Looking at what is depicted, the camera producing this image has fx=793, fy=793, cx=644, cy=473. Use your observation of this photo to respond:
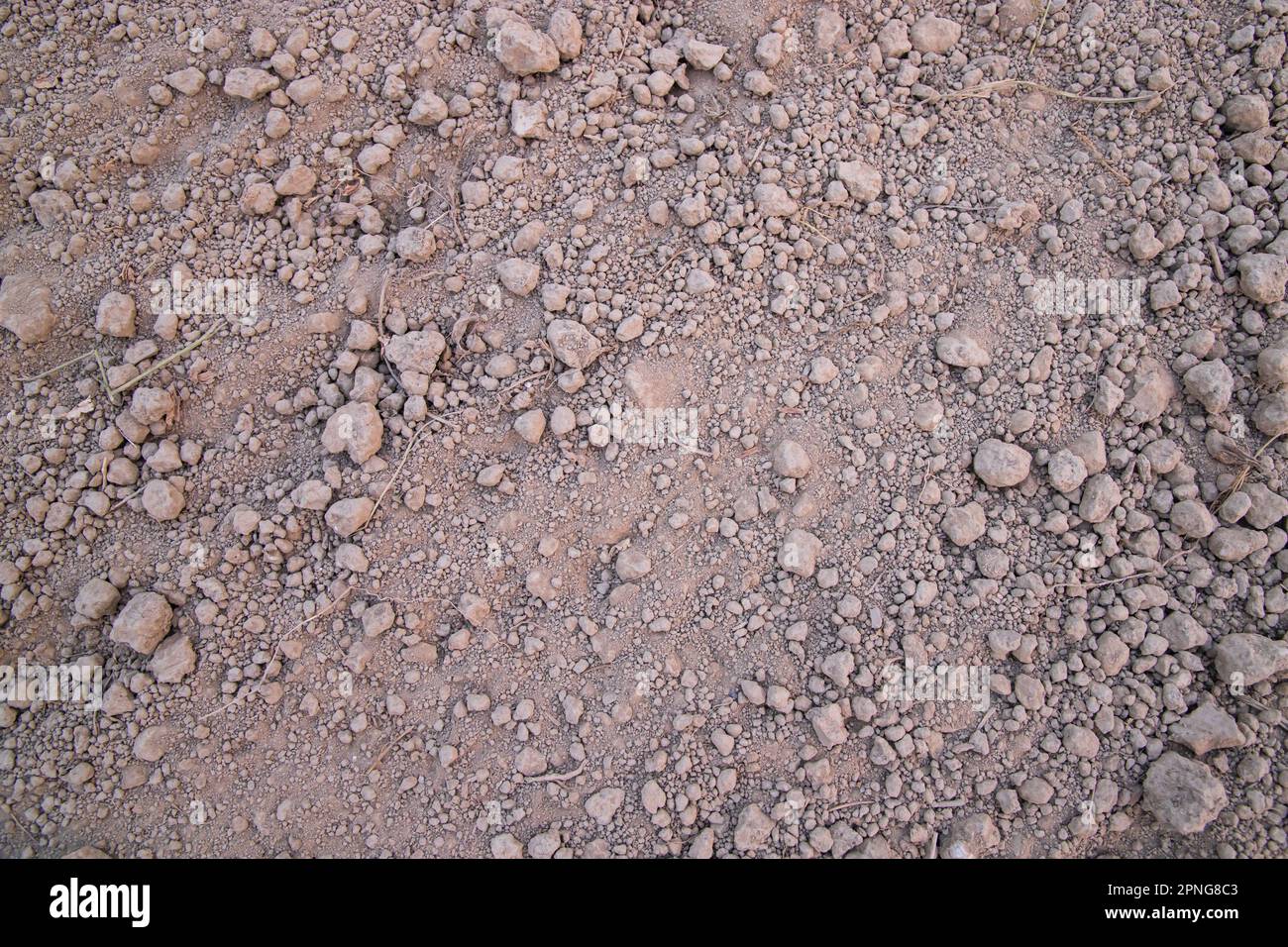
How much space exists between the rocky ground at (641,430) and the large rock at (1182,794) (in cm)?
1

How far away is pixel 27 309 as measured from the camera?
9.25ft

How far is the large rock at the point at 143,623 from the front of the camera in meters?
2.67

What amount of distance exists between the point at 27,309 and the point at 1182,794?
4265mm

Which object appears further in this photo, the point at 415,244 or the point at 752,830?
the point at 415,244

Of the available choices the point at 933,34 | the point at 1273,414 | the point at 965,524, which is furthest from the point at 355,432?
the point at 1273,414

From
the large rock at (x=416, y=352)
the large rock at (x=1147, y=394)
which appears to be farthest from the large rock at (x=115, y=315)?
the large rock at (x=1147, y=394)

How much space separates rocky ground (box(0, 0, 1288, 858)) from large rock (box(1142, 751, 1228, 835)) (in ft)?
0.04

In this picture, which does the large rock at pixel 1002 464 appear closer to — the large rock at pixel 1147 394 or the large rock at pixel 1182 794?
the large rock at pixel 1147 394

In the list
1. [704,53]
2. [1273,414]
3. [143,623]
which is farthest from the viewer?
[704,53]

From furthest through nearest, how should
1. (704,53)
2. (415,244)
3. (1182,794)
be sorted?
(704,53)
(415,244)
(1182,794)

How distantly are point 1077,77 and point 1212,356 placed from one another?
123 centimetres

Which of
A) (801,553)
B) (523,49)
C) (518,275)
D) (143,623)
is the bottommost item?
(143,623)

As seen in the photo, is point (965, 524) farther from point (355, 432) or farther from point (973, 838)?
point (355, 432)

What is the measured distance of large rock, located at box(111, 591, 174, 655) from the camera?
267 centimetres
